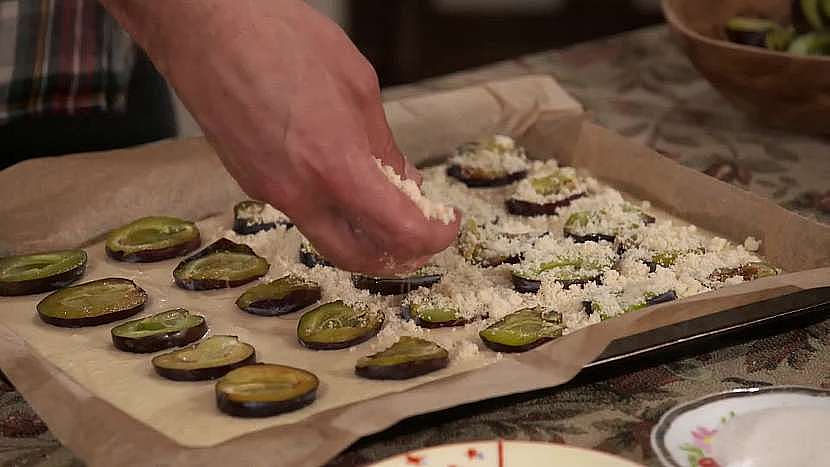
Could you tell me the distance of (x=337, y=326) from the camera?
4.29 ft

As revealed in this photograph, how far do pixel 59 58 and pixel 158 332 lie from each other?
2.15ft

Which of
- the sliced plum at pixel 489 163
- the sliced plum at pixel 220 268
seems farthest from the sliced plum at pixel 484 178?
the sliced plum at pixel 220 268

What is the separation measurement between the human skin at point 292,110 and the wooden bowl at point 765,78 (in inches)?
28.6

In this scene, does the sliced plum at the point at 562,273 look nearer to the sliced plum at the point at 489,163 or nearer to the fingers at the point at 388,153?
the fingers at the point at 388,153

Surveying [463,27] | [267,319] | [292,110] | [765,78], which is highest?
[292,110]

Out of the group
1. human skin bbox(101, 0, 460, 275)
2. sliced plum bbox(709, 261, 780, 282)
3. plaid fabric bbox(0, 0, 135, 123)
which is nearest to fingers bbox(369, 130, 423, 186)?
human skin bbox(101, 0, 460, 275)

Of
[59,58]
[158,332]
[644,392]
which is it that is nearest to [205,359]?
[158,332]

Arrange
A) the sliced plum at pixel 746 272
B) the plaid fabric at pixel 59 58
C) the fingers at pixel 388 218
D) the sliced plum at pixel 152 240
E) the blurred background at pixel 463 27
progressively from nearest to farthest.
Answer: the fingers at pixel 388 218, the sliced plum at pixel 746 272, the sliced plum at pixel 152 240, the plaid fabric at pixel 59 58, the blurred background at pixel 463 27

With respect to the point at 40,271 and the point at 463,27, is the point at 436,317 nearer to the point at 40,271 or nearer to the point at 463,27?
the point at 40,271

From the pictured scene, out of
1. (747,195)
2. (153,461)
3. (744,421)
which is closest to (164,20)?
(153,461)

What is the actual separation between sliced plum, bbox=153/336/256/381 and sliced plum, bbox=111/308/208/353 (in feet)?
0.10

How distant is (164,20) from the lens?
3.93ft

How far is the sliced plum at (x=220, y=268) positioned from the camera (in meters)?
1.44

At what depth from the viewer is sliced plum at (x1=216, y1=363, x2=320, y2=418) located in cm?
111
